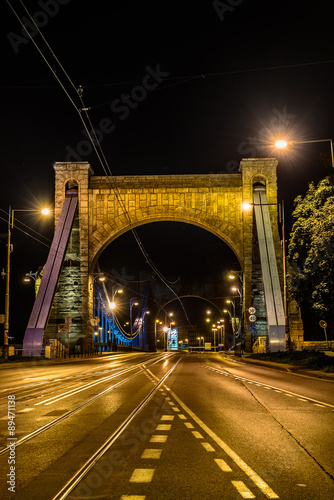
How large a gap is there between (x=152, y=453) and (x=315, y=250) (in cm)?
1978

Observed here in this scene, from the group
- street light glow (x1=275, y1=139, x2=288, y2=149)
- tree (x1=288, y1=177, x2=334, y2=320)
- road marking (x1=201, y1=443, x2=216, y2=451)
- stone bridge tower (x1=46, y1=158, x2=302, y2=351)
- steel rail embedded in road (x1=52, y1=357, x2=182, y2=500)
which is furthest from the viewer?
stone bridge tower (x1=46, y1=158, x2=302, y2=351)

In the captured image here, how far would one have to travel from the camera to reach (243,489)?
4.44 metres

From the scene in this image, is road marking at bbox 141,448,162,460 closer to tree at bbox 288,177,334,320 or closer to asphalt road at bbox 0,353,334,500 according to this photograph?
asphalt road at bbox 0,353,334,500

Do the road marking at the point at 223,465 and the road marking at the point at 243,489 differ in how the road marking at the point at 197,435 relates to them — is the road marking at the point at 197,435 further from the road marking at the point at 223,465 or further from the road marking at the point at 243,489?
the road marking at the point at 243,489

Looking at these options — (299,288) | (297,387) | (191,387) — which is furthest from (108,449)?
(299,288)

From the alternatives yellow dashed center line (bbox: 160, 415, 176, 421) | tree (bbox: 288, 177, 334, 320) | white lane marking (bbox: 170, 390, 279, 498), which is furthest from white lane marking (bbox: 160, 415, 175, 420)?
tree (bbox: 288, 177, 334, 320)

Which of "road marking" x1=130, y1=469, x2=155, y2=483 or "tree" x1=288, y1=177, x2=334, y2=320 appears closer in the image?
"road marking" x1=130, y1=469, x2=155, y2=483

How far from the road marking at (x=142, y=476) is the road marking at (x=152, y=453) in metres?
0.55

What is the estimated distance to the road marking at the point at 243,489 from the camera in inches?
168

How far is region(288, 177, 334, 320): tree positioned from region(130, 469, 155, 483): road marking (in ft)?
61.3

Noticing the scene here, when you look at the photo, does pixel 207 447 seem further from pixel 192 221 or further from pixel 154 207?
pixel 192 221

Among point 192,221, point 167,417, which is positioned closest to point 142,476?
point 167,417

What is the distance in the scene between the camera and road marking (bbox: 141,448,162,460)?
223 inches

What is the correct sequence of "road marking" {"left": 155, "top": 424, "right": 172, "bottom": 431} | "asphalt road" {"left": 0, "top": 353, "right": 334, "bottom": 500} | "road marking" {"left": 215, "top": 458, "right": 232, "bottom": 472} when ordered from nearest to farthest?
1. "asphalt road" {"left": 0, "top": 353, "right": 334, "bottom": 500}
2. "road marking" {"left": 215, "top": 458, "right": 232, "bottom": 472}
3. "road marking" {"left": 155, "top": 424, "right": 172, "bottom": 431}
